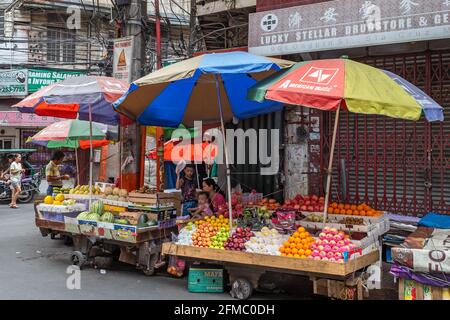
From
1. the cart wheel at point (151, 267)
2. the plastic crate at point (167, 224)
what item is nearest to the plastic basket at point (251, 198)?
the plastic crate at point (167, 224)

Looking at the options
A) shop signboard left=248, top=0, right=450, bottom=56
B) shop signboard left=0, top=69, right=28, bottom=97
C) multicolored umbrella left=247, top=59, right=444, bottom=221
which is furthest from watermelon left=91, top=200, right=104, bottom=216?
shop signboard left=0, top=69, right=28, bottom=97

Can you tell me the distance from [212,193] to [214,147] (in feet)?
7.73

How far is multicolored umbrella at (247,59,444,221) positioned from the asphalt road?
2532 millimetres

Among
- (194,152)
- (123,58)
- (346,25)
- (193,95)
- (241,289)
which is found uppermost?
(346,25)

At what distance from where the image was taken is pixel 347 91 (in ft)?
15.3

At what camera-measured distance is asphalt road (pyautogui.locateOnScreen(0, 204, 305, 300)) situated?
5.73m

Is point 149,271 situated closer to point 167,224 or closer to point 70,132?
point 167,224

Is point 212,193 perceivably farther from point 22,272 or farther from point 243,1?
point 243,1

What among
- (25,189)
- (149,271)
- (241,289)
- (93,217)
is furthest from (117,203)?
(25,189)

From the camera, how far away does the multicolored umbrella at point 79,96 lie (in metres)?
6.73

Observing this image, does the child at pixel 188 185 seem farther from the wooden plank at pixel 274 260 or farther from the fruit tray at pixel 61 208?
the wooden plank at pixel 274 260

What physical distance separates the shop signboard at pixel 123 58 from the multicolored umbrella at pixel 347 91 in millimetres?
3919

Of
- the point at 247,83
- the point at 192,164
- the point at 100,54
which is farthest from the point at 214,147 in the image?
the point at 100,54

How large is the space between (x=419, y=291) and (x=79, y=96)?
515cm
